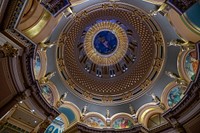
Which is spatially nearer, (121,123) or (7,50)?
(7,50)

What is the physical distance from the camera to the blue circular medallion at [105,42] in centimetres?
2408

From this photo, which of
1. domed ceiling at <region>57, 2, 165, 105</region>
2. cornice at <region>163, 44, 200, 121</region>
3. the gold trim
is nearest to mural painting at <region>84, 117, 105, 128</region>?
domed ceiling at <region>57, 2, 165, 105</region>

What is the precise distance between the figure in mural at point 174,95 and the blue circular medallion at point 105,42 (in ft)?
28.5

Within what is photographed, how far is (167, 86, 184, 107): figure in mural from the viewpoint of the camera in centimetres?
1729

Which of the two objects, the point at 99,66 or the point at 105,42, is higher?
the point at 105,42

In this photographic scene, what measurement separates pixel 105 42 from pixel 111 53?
4.76ft

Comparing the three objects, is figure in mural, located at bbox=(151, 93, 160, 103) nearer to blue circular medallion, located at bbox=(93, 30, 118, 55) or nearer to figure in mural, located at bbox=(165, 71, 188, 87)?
figure in mural, located at bbox=(165, 71, 188, 87)

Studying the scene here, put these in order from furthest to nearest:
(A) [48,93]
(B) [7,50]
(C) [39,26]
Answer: (A) [48,93], (C) [39,26], (B) [7,50]

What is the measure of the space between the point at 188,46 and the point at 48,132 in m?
12.3

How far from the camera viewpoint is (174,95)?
17.8 meters

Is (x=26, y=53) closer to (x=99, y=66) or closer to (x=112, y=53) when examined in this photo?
(x=99, y=66)

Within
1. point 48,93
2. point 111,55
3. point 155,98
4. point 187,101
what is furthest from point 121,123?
point 111,55

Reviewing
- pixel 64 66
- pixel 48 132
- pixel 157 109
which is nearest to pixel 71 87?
pixel 64 66

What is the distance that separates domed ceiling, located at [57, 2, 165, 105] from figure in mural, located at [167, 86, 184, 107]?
2.13 metres
